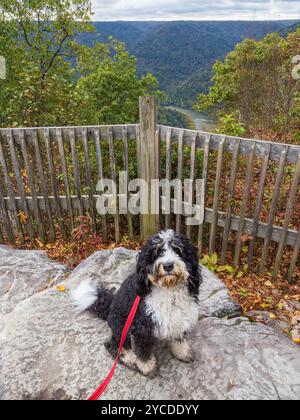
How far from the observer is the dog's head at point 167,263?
2.39 meters

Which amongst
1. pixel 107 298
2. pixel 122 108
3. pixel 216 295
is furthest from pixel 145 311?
pixel 122 108

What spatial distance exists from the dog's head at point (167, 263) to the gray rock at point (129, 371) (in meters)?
0.84

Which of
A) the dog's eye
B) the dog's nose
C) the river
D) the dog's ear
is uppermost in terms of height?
the dog's eye

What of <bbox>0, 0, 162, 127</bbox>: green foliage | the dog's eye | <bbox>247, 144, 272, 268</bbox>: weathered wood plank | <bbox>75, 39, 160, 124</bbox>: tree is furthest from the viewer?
<bbox>75, 39, 160, 124</bbox>: tree

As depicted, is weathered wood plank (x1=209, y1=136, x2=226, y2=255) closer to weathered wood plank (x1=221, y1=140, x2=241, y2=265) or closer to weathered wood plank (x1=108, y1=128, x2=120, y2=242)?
weathered wood plank (x1=221, y1=140, x2=241, y2=265)

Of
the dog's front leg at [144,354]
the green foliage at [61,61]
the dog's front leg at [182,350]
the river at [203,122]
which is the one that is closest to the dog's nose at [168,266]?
the dog's front leg at [144,354]

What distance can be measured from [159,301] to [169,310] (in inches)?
4.5

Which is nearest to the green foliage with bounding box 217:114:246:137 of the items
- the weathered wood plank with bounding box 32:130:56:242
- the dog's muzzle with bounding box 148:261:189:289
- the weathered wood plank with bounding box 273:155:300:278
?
the weathered wood plank with bounding box 273:155:300:278

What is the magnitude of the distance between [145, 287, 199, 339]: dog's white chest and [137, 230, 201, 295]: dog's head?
3.7 inches

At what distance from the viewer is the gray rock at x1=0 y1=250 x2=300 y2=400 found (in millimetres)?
2709

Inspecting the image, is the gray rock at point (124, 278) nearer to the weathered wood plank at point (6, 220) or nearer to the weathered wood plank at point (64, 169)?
the weathered wood plank at point (64, 169)

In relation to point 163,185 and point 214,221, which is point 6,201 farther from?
point 214,221

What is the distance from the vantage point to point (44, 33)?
33.9 feet

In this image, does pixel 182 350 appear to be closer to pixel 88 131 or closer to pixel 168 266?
pixel 168 266
